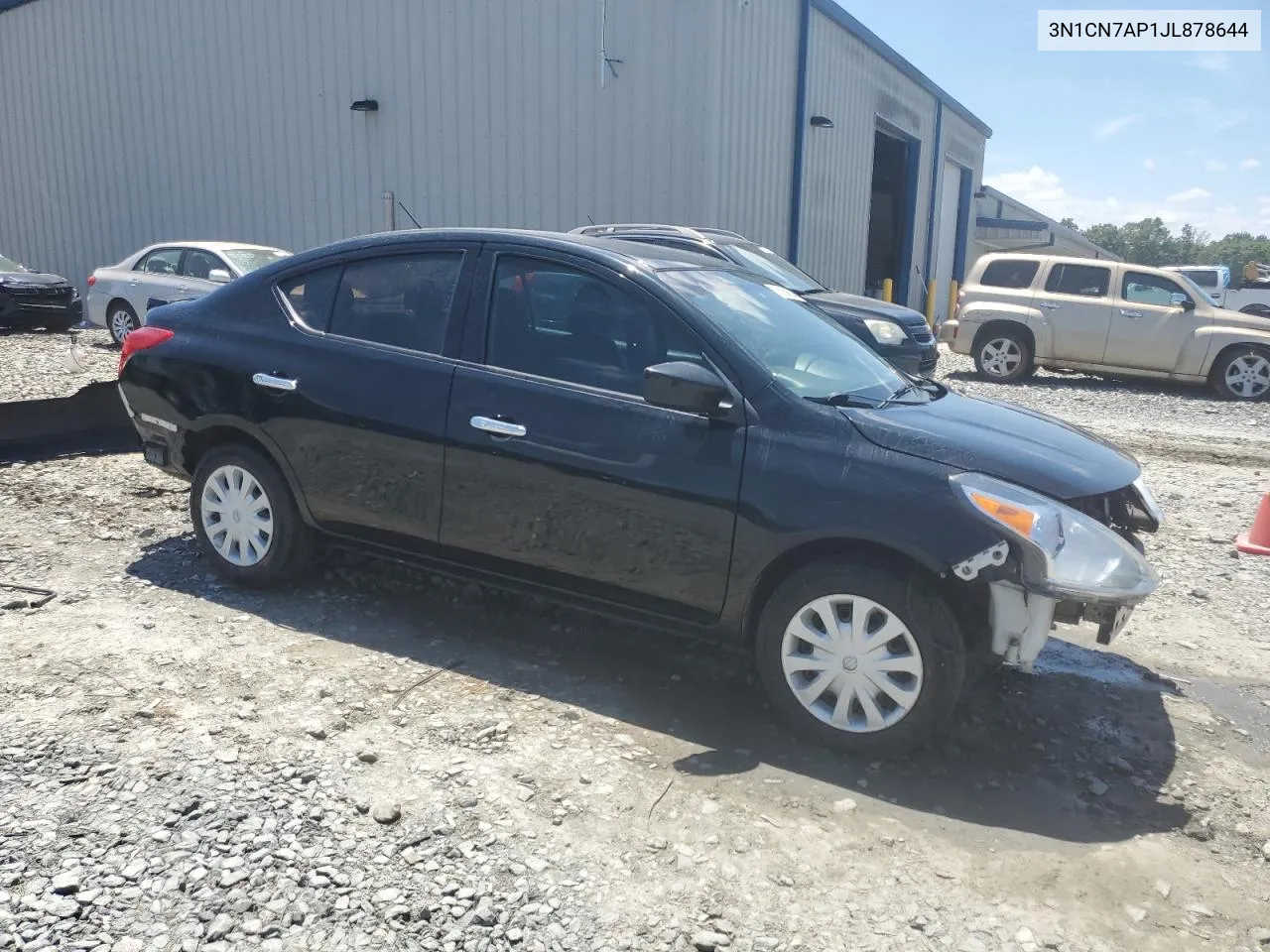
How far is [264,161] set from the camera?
56.6 feet

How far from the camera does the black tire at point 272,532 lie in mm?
4523

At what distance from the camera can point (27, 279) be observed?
608 inches

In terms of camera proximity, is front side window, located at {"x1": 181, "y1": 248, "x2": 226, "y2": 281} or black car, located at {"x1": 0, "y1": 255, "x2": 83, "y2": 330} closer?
front side window, located at {"x1": 181, "y1": 248, "x2": 226, "y2": 281}

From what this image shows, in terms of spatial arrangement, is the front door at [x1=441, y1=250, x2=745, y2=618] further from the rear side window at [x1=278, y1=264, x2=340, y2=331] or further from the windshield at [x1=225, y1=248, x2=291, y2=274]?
the windshield at [x1=225, y1=248, x2=291, y2=274]

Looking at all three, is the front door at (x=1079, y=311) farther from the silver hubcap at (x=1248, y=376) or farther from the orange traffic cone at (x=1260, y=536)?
the orange traffic cone at (x=1260, y=536)

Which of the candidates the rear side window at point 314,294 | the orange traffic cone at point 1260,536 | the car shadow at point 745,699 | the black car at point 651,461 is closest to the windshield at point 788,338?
the black car at point 651,461

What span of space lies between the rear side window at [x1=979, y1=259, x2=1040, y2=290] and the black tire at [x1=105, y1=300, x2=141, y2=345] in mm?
Answer: 11447

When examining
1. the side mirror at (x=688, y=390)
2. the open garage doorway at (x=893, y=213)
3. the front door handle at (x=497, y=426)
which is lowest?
the front door handle at (x=497, y=426)

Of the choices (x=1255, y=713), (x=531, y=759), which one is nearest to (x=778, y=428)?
(x=531, y=759)

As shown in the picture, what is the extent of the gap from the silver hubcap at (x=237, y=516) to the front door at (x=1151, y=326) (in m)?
11.8

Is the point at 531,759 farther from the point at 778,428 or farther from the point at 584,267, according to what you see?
the point at 584,267

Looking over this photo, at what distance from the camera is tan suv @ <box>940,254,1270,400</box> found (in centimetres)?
1259

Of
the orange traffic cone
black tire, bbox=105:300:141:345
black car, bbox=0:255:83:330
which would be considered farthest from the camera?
black car, bbox=0:255:83:330

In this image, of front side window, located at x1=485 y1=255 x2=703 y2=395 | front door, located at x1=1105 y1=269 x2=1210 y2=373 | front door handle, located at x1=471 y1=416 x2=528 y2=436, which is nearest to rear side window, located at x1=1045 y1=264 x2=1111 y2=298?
front door, located at x1=1105 y1=269 x2=1210 y2=373
